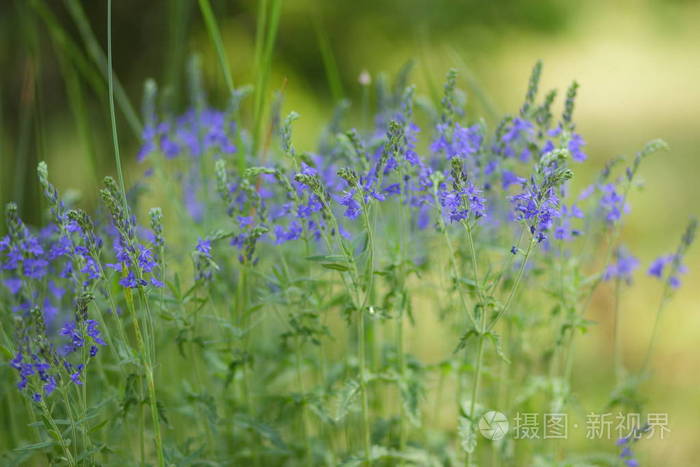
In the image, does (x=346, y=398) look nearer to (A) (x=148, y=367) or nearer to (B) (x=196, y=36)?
(A) (x=148, y=367)

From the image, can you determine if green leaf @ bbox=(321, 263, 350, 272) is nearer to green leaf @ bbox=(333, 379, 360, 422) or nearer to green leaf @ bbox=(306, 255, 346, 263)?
green leaf @ bbox=(306, 255, 346, 263)

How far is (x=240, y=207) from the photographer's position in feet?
11.3

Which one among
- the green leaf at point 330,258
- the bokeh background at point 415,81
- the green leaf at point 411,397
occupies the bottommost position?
the green leaf at point 411,397

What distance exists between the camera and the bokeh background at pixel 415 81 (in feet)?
19.2

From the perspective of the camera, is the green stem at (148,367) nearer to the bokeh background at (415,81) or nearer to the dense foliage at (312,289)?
the dense foliage at (312,289)

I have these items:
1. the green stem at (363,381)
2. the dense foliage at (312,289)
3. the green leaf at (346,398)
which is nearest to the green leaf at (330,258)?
the dense foliage at (312,289)

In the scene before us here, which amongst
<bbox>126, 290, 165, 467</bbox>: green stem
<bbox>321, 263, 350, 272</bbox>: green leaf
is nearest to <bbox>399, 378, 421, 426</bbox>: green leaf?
<bbox>321, 263, 350, 272</bbox>: green leaf

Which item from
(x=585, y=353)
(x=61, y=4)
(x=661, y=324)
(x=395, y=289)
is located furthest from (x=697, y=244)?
(x=61, y=4)

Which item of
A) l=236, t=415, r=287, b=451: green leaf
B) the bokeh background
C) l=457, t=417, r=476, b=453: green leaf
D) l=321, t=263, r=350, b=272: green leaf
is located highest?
the bokeh background

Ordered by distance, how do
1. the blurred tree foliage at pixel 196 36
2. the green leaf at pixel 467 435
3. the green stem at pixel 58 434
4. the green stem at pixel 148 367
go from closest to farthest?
the green stem at pixel 58 434 < the green stem at pixel 148 367 < the green leaf at pixel 467 435 < the blurred tree foliage at pixel 196 36

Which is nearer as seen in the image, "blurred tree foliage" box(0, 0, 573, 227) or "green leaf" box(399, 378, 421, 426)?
"green leaf" box(399, 378, 421, 426)

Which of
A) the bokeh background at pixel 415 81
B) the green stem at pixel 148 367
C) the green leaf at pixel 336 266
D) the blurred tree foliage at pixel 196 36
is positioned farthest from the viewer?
the blurred tree foliage at pixel 196 36

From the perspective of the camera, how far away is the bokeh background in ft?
19.2

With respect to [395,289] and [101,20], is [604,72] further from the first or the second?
[395,289]
